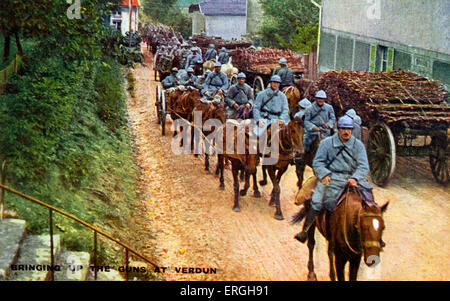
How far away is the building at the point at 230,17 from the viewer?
51469mm

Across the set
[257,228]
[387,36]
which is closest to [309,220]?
→ [257,228]

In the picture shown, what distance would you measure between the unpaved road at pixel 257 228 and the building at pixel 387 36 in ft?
12.2

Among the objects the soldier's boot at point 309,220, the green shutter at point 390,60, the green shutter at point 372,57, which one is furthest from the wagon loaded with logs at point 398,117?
the green shutter at point 372,57

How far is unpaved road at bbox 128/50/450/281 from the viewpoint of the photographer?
923 cm

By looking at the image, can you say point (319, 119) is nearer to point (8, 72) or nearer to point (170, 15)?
point (8, 72)

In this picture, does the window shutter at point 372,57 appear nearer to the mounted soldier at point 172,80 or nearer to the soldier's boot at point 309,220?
the mounted soldier at point 172,80

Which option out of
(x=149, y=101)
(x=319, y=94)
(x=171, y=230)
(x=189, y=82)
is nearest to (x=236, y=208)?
(x=171, y=230)

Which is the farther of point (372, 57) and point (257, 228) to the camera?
point (372, 57)

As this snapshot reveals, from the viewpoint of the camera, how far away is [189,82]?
19031mm

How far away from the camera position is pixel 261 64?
76.3 feet

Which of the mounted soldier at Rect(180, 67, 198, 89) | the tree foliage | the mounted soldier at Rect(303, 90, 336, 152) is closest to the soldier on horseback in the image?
the mounted soldier at Rect(303, 90, 336, 152)

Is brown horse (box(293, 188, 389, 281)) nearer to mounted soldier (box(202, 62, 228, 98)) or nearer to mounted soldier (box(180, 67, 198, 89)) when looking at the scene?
mounted soldier (box(202, 62, 228, 98))

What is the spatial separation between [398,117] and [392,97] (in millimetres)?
914

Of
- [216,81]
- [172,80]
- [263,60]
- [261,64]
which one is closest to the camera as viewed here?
[216,81]
